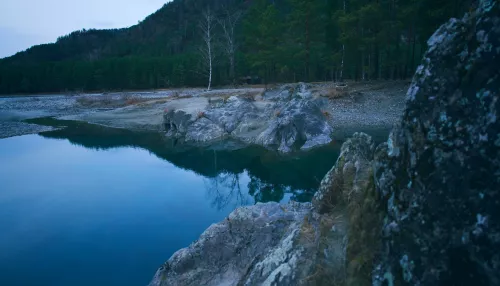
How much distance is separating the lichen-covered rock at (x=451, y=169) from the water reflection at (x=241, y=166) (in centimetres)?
711

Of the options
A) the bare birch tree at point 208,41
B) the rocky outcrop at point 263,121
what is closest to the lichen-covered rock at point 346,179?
the rocky outcrop at point 263,121

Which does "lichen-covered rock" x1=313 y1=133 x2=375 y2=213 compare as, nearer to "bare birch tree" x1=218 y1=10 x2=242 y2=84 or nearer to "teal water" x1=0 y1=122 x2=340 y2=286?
"teal water" x1=0 y1=122 x2=340 y2=286

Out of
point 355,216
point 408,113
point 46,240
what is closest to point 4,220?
point 46,240

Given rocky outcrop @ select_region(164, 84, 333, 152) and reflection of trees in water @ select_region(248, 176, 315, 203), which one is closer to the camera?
reflection of trees in water @ select_region(248, 176, 315, 203)

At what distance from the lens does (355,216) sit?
3783 millimetres

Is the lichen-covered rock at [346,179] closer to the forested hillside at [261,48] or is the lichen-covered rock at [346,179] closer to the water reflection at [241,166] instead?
the forested hillside at [261,48]

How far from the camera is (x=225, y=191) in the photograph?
15258 mm

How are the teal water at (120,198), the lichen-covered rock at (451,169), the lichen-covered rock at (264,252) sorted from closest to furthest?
the lichen-covered rock at (451,169) → the lichen-covered rock at (264,252) → the teal water at (120,198)

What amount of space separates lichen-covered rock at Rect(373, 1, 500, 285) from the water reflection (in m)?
7.11

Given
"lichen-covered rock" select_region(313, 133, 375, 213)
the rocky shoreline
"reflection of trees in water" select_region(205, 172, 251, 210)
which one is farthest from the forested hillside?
"reflection of trees in water" select_region(205, 172, 251, 210)

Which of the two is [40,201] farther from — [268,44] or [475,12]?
[268,44]

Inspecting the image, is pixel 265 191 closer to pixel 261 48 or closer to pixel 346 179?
pixel 346 179

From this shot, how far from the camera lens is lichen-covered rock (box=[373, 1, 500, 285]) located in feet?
8.07

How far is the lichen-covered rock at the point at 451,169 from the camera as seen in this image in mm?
→ 2461
